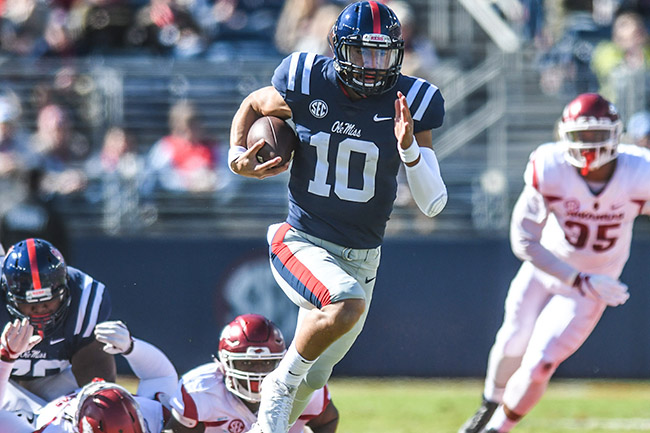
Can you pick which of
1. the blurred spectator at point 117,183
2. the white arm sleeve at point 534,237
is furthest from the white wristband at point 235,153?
the blurred spectator at point 117,183

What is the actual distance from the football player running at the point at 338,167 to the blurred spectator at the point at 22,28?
704 centimetres

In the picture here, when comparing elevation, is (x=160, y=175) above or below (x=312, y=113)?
below

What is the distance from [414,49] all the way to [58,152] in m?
3.73

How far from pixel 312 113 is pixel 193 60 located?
6.39 metres

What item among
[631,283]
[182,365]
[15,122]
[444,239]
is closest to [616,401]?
[631,283]

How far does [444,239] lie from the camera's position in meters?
11.1

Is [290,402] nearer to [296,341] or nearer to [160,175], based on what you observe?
[296,341]

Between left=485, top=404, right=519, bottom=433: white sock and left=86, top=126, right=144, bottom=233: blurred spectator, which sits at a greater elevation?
left=86, top=126, right=144, bottom=233: blurred spectator

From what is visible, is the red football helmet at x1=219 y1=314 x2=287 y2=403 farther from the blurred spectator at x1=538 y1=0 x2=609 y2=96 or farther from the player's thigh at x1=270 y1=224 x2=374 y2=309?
the blurred spectator at x1=538 y1=0 x2=609 y2=96

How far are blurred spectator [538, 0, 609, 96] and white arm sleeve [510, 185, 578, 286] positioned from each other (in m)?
4.61

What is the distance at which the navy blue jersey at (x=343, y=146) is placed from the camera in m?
5.39

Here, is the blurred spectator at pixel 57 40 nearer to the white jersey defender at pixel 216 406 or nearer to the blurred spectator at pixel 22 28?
the blurred spectator at pixel 22 28

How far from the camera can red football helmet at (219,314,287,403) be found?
5.84 meters

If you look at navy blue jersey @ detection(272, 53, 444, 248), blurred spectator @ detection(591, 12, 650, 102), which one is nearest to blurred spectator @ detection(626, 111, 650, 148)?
blurred spectator @ detection(591, 12, 650, 102)
